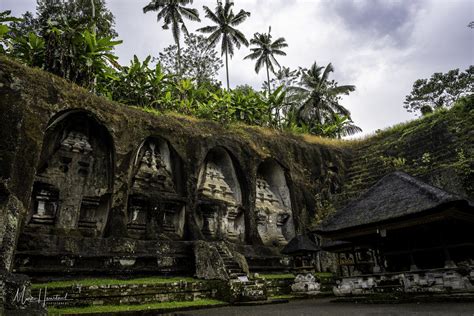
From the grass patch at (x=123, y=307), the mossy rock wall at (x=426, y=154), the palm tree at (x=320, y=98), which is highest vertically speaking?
the palm tree at (x=320, y=98)

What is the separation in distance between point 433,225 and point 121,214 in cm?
1042

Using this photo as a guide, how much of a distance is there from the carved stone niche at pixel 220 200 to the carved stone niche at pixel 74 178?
4.64 m

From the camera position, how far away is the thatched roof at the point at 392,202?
8.91 m

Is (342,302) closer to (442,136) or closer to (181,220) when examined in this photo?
(181,220)

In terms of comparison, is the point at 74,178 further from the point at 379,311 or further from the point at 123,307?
the point at 379,311

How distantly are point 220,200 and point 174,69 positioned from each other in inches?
718

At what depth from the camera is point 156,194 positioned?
49.3 ft

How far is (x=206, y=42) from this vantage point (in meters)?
33.7

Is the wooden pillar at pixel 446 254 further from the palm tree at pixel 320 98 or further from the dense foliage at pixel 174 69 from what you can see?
the palm tree at pixel 320 98

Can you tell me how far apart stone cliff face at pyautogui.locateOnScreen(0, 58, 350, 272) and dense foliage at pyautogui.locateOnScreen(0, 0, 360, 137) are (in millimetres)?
2982

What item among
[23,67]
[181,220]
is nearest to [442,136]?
[181,220]

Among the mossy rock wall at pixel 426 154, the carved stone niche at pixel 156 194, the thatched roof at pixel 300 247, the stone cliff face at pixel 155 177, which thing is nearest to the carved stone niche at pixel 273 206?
the stone cliff face at pixel 155 177

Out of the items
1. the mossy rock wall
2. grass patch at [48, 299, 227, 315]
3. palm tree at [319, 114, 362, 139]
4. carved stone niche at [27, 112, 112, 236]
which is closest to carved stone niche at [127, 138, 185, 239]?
carved stone niche at [27, 112, 112, 236]

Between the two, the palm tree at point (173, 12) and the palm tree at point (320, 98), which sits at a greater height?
the palm tree at point (173, 12)
